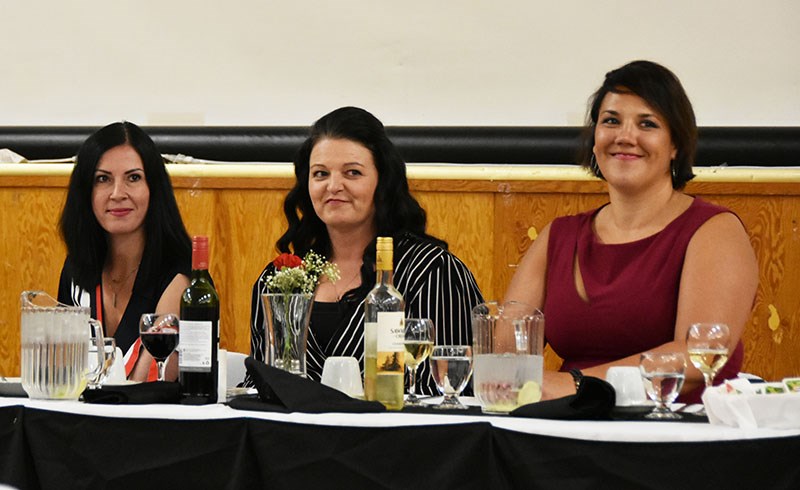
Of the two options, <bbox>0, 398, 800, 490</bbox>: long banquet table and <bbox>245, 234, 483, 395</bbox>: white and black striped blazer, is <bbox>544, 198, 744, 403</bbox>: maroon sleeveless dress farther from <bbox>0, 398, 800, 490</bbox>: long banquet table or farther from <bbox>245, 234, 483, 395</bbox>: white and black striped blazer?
<bbox>0, 398, 800, 490</bbox>: long banquet table

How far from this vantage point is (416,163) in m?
3.96

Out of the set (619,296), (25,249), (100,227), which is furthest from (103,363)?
(25,249)

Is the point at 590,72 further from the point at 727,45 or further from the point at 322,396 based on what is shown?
the point at 322,396

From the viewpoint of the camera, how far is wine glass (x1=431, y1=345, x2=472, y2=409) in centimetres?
173

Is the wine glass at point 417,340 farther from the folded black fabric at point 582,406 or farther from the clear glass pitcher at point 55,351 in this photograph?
the clear glass pitcher at point 55,351

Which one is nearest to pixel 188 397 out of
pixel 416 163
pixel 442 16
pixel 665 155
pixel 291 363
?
pixel 291 363

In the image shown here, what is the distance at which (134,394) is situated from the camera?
69.5 inches

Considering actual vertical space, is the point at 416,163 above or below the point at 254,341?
above

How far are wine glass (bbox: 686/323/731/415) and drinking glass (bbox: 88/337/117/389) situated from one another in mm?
956

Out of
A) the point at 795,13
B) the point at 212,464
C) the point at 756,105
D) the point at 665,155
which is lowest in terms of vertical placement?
the point at 212,464

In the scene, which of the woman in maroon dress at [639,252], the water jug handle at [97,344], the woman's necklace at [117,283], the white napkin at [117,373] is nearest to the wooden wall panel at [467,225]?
the woman in maroon dress at [639,252]

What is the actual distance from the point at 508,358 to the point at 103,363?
27.4 inches

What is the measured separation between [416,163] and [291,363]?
6.92 ft

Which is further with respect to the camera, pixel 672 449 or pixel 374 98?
pixel 374 98
